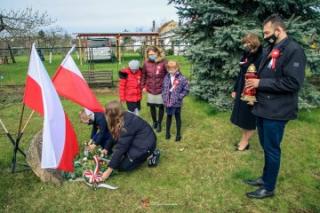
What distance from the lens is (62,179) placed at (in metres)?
4.13

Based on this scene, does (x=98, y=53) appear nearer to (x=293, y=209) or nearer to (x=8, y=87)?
(x=8, y=87)

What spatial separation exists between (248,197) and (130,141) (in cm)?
166

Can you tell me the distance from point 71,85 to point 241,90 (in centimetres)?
256

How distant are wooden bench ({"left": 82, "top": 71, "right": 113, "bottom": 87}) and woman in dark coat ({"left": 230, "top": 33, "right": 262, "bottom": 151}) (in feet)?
21.6

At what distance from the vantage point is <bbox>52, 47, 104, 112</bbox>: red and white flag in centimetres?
436

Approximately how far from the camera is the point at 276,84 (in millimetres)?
3168

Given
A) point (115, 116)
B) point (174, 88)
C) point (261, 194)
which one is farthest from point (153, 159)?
point (261, 194)

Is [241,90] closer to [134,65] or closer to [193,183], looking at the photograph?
[193,183]

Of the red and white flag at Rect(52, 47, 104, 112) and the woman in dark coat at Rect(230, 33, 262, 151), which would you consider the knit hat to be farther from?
the woman in dark coat at Rect(230, 33, 262, 151)

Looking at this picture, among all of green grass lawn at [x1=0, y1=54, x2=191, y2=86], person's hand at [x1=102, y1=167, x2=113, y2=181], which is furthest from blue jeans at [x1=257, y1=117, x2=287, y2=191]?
green grass lawn at [x1=0, y1=54, x2=191, y2=86]

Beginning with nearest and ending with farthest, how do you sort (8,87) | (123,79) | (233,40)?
(123,79) < (233,40) < (8,87)

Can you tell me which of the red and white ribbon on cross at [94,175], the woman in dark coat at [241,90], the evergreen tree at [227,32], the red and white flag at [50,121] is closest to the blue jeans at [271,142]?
the woman in dark coat at [241,90]

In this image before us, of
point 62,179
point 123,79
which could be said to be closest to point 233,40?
point 123,79

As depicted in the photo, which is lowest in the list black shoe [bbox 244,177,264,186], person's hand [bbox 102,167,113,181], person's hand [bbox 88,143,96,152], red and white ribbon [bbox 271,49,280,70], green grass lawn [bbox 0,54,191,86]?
green grass lawn [bbox 0,54,191,86]
